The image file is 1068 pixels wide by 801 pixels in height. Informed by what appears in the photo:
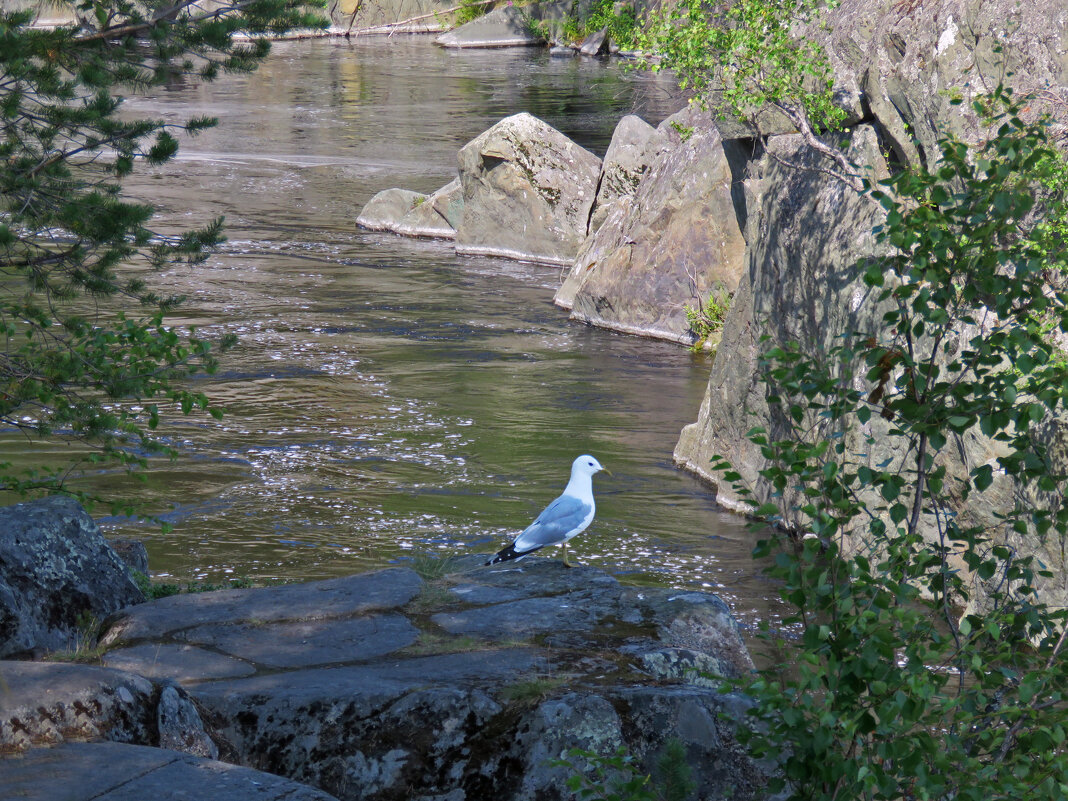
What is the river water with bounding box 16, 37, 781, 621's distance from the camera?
33.3 ft

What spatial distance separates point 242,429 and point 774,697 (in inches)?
410

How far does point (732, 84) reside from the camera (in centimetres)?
1026

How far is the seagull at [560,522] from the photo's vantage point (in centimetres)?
668

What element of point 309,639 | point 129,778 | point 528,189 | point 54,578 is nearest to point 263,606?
point 309,639

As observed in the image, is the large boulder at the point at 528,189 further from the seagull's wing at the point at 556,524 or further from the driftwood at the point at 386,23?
the driftwood at the point at 386,23

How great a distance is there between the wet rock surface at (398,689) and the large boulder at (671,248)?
10479 millimetres

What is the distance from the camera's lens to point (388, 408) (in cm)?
1345

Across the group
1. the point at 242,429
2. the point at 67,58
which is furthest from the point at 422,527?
the point at 67,58

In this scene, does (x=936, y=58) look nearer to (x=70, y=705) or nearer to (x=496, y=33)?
(x=70, y=705)

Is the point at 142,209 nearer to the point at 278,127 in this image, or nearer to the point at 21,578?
the point at 21,578

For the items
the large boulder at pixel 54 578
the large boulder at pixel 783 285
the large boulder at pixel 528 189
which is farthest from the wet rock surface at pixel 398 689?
the large boulder at pixel 528 189

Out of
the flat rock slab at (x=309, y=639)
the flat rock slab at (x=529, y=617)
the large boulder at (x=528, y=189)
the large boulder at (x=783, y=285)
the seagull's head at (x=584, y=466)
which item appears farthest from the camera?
the large boulder at (x=528, y=189)

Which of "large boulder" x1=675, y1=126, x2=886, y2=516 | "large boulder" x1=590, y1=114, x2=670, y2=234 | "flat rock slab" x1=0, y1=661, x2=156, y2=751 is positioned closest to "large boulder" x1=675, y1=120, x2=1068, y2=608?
"large boulder" x1=675, y1=126, x2=886, y2=516

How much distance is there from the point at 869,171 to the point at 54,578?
7224 mm
